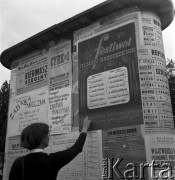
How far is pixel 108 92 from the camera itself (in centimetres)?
364

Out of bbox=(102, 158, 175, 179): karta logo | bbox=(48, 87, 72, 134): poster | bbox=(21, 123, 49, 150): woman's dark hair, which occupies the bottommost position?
bbox=(102, 158, 175, 179): karta logo

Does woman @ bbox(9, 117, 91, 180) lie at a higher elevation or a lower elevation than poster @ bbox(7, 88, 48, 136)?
lower

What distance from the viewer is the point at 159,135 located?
10.3 ft

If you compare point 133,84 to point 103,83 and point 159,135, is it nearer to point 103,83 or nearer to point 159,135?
point 103,83

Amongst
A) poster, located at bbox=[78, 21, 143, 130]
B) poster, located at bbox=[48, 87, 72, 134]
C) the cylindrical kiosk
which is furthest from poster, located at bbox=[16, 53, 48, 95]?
poster, located at bbox=[78, 21, 143, 130]

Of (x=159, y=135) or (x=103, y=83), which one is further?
(x=103, y=83)

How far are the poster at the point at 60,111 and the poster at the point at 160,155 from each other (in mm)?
1278

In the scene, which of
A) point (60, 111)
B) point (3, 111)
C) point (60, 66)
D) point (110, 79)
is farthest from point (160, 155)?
point (3, 111)

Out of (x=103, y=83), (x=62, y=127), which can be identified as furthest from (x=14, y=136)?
(x=103, y=83)

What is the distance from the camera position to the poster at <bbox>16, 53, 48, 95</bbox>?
15.1 ft

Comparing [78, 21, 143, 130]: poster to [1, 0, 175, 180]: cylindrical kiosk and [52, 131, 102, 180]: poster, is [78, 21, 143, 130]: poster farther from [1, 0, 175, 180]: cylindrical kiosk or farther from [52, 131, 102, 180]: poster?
[52, 131, 102, 180]: poster

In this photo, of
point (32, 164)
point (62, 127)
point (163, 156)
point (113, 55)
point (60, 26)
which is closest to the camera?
point (32, 164)

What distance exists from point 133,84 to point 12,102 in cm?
254

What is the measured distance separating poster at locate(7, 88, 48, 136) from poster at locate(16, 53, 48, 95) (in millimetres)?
130
